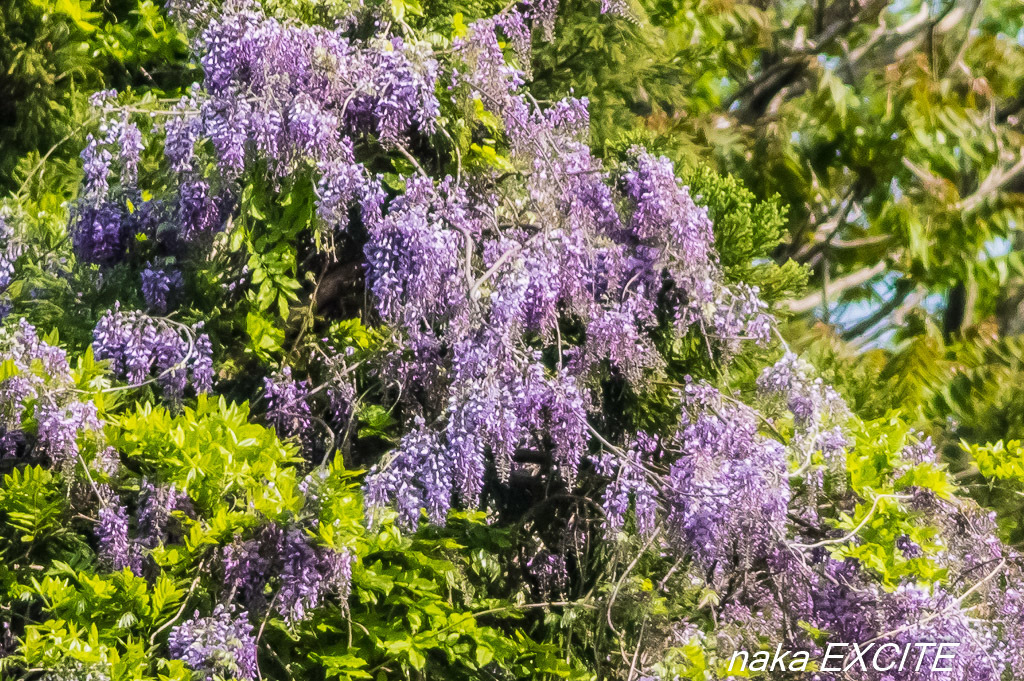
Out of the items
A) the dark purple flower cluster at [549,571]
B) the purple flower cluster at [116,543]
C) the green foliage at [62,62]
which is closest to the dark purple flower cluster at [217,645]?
the purple flower cluster at [116,543]

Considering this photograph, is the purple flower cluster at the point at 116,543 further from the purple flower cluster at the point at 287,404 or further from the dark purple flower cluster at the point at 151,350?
the purple flower cluster at the point at 287,404

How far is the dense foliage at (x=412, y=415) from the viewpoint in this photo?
4328 mm

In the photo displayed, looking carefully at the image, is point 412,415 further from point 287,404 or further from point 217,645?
point 217,645

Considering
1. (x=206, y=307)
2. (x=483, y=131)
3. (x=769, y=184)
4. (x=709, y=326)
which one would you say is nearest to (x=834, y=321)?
(x=769, y=184)

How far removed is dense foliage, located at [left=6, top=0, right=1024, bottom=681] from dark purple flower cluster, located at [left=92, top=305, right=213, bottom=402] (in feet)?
0.05

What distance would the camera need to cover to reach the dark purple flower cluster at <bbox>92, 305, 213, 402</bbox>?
179 inches

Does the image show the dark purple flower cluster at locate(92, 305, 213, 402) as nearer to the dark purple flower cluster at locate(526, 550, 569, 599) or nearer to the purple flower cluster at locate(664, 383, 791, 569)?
the dark purple flower cluster at locate(526, 550, 569, 599)

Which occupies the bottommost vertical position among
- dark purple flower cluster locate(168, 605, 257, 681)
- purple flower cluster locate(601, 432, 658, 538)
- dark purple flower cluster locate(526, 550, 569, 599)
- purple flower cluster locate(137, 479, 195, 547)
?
dark purple flower cluster locate(526, 550, 569, 599)

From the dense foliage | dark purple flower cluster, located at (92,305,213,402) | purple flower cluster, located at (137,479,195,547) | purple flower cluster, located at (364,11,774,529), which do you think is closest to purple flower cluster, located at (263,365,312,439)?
the dense foliage

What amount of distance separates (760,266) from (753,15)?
112 inches

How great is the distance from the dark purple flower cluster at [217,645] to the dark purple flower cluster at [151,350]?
883mm

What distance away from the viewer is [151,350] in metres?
4.57

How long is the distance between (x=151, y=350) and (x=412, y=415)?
1026 millimetres

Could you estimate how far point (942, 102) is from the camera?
7.92 metres
